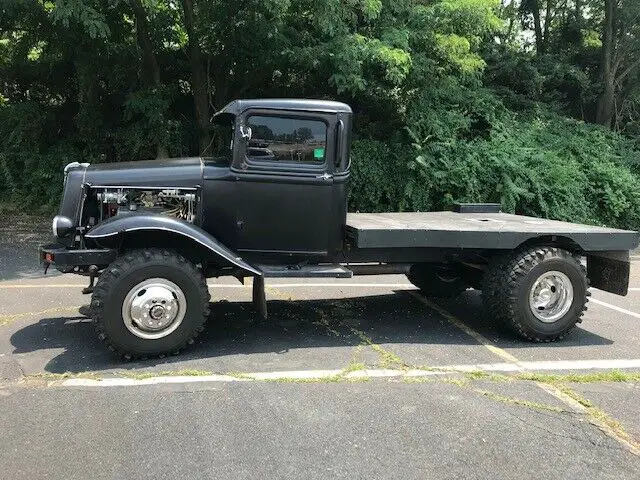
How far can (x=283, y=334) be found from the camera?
224 inches

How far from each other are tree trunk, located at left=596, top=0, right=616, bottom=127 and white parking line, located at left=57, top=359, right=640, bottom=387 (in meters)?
13.9

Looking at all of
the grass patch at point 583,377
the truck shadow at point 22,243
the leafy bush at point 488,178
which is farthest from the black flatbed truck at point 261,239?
the leafy bush at point 488,178

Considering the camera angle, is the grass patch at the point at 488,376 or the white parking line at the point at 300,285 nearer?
the grass patch at the point at 488,376

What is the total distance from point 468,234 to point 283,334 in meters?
2.01

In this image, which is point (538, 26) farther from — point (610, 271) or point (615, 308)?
point (610, 271)

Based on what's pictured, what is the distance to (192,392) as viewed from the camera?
4246 mm

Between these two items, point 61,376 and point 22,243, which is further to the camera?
point 22,243

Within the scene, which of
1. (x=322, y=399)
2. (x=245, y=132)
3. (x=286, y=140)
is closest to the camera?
(x=322, y=399)

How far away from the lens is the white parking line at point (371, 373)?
4.41 metres

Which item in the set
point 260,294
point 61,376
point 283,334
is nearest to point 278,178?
point 260,294

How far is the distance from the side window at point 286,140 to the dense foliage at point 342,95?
18.1 ft

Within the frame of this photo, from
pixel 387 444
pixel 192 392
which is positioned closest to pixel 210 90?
pixel 192 392

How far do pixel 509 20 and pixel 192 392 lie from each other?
16644mm

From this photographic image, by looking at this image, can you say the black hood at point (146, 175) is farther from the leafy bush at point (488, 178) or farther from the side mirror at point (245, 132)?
the leafy bush at point (488, 178)
